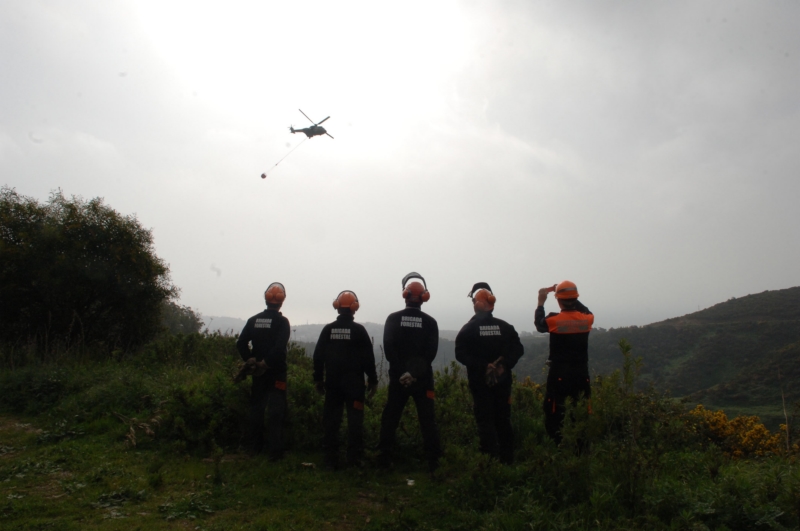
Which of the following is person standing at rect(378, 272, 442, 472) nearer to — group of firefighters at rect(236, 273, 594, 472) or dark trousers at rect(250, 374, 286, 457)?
group of firefighters at rect(236, 273, 594, 472)

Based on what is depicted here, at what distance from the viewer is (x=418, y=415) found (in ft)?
19.4

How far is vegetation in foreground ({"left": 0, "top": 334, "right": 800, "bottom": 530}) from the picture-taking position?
415 centimetres

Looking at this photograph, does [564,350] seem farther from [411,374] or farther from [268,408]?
[268,408]

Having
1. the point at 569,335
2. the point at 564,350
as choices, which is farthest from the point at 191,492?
the point at 569,335

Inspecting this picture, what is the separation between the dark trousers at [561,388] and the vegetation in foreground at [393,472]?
0.24 meters

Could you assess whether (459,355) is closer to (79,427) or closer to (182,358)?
(79,427)

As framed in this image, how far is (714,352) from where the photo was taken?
19281mm

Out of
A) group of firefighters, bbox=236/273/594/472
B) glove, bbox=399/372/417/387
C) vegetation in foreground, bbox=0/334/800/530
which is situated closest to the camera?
vegetation in foreground, bbox=0/334/800/530

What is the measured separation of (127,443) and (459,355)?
180 inches

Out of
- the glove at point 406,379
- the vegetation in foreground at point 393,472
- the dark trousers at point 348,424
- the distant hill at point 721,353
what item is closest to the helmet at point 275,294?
the vegetation in foreground at point 393,472

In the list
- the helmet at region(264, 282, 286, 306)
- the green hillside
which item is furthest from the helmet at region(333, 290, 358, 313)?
the green hillside

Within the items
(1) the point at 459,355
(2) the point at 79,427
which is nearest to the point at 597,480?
(1) the point at 459,355

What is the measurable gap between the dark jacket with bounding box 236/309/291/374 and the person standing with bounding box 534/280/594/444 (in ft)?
10.7

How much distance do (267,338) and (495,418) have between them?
3.11 meters
